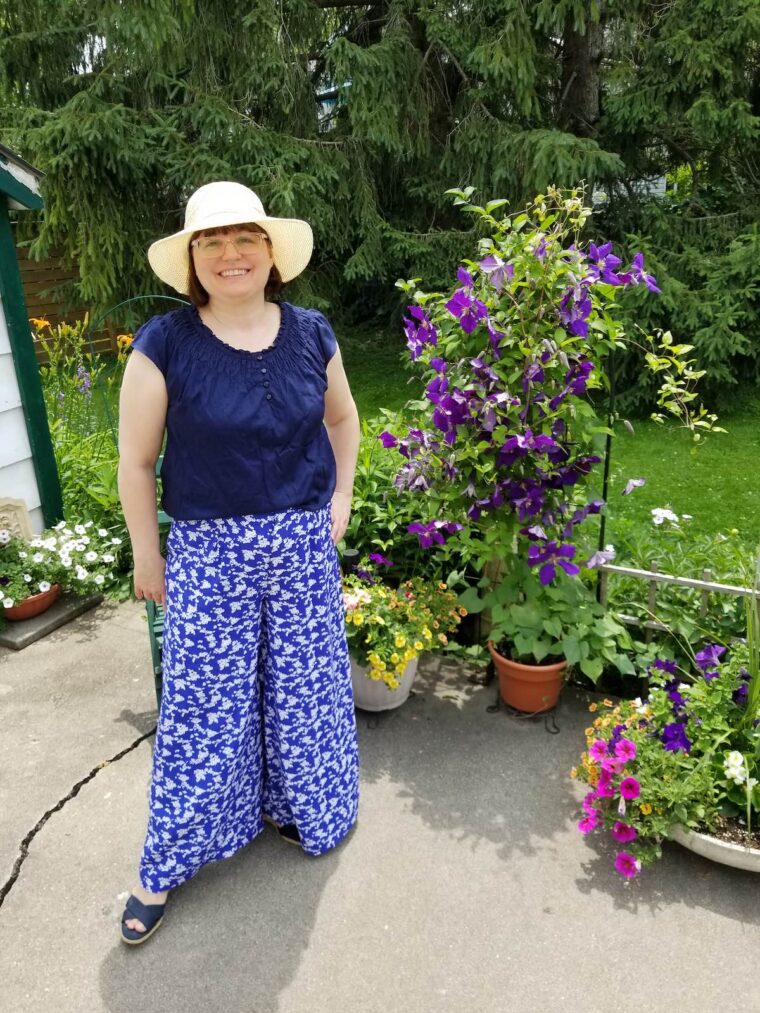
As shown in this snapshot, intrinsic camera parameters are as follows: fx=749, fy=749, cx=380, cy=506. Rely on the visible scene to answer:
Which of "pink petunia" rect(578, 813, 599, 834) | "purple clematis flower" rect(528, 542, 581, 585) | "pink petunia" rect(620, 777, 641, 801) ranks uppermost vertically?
"purple clematis flower" rect(528, 542, 581, 585)

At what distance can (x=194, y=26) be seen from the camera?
605cm

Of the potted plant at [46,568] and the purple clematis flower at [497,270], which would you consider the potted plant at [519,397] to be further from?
the potted plant at [46,568]

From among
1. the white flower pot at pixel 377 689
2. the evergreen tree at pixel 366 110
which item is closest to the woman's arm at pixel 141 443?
the white flower pot at pixel 377 689

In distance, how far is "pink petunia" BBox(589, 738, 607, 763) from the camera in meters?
2.14

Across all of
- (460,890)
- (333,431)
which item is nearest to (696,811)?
(460,890)

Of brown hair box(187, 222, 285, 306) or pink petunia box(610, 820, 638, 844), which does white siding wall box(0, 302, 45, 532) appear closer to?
brown hair box(187, 222, 285, 306)

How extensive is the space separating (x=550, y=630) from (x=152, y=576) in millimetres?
1363

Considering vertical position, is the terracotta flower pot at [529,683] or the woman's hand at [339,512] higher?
the woman's hand at [339,512]

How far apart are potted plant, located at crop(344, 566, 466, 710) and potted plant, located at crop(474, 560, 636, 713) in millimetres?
192

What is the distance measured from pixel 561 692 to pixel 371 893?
1146 mm

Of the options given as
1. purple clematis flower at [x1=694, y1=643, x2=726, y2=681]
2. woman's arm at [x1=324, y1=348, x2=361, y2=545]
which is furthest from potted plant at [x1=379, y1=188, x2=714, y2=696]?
woman's arm at [x1=324, y1=348, x2=361, y2=545]

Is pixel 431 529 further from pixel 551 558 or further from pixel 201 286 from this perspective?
pixel 201 286

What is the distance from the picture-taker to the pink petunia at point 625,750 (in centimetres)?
209

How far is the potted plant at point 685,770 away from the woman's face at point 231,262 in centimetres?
160
